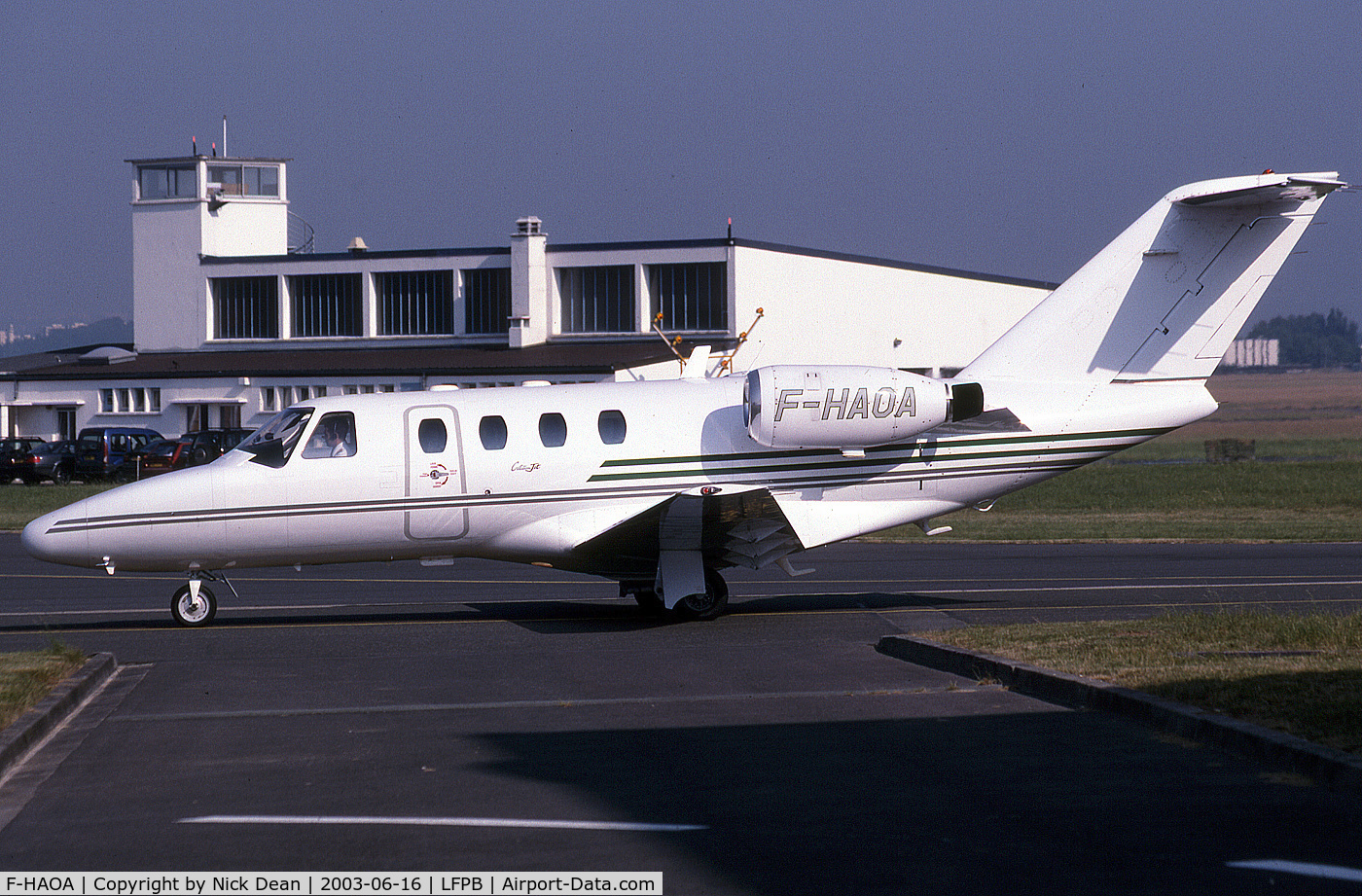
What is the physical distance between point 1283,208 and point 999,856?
1168 centimetres

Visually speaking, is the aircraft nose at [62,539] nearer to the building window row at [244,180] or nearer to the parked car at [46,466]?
the parked car at [46,466]

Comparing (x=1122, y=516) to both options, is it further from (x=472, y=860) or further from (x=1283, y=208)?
(x=472, y=860)

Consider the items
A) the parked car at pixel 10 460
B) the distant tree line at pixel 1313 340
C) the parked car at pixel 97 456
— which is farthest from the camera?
the distant tree line at pixel 1313 340

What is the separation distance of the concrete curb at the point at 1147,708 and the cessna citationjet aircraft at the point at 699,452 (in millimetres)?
3298

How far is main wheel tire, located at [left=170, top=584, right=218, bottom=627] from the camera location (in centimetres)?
1575

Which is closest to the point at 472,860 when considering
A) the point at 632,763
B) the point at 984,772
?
the point at 632,763

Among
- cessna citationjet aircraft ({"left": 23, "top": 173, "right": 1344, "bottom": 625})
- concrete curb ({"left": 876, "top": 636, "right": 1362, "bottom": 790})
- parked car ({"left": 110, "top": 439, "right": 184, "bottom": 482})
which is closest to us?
concrete curb ({"left": 876, "top": 636, "right": 1362, "bottom": 790})

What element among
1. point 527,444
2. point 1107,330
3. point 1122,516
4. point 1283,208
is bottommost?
point 1122,516

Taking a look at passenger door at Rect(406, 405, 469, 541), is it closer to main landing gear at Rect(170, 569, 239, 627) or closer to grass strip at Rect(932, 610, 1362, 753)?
main landing gear at Rect(170, 569, 239, 627)

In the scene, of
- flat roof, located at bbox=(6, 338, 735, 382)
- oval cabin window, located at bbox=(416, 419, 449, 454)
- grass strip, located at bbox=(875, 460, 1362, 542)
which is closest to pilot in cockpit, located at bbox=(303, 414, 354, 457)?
oval cabin window, located at bbox=(416, 419, 449, 454)

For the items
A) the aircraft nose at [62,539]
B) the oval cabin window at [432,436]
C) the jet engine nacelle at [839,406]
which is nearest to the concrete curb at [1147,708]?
the jet engine nacelle at [839,406]

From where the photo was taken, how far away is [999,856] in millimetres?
6426

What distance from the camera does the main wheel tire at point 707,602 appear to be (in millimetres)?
15688

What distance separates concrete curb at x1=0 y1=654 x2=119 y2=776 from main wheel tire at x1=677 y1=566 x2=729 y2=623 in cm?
596
